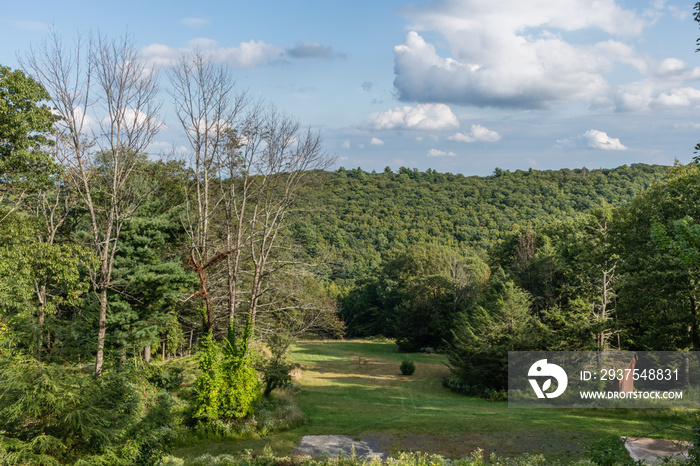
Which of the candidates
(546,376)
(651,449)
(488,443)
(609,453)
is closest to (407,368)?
(546,376)

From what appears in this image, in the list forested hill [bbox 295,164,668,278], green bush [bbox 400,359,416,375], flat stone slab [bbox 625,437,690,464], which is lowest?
green bush [bbox 400,359,416,375]

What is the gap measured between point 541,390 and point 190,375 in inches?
586

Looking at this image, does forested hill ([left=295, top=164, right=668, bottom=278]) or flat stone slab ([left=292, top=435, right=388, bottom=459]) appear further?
forested hill ([left=295, top=164, right=668, bottom=278])

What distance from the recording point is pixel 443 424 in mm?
12469

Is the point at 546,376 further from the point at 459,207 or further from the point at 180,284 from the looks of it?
the point at 459,207

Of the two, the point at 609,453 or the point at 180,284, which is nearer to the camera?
the point at 609,453

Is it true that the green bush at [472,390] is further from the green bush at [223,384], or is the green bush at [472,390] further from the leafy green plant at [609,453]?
the leafy green plant at [609,453]

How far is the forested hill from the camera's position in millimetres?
66125

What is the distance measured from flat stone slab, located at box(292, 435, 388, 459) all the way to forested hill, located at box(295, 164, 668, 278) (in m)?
45.8

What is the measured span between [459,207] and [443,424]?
219 feet

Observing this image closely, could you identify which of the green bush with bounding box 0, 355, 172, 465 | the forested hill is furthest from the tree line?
the forested hill

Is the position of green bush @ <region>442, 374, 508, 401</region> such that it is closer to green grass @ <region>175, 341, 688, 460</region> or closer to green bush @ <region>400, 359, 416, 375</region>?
green grass @ <region>175, 341, 688, 460</region>

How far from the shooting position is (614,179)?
251 ft

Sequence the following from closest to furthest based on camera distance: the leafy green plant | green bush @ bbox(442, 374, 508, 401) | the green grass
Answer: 1. the leafy green plant
2. the green grass
3. green bush @ bbox(442, 374, 508, 401)
